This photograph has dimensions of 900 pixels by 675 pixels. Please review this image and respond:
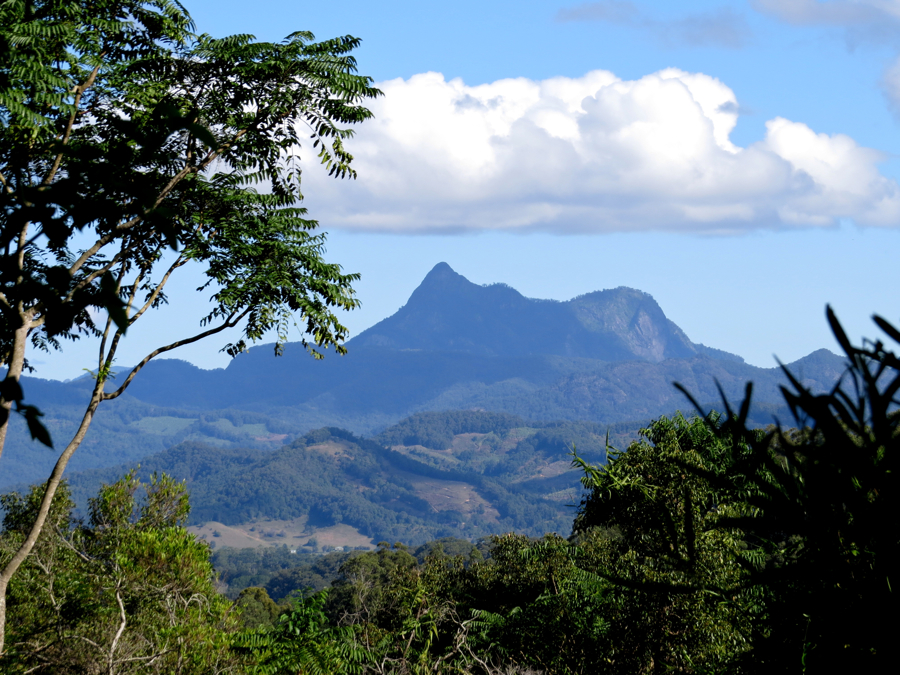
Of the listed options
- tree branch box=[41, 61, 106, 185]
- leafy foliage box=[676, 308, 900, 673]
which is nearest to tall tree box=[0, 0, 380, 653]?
tree branch box=[41, 61, 106, 185]

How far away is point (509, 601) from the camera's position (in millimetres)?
22672

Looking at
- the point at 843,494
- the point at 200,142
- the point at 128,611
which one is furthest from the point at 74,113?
the point at 843,494

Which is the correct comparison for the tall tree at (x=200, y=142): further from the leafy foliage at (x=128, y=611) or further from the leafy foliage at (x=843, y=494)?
the leafy foliage at (x=843, y=494)

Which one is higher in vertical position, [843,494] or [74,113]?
[74,113]

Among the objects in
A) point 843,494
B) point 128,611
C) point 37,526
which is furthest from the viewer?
point 128,611

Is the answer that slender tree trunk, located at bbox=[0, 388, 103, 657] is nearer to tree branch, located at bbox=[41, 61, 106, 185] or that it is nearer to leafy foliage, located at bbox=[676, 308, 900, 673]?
tree branch, located at bbox=[41, 61, 106, 185]

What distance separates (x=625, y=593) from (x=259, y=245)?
8.60 metres

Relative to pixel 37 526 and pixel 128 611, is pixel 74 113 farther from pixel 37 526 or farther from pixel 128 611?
pixel 128 611

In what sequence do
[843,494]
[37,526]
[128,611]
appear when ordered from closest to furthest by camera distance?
[843,494], [37,526], [128,611]

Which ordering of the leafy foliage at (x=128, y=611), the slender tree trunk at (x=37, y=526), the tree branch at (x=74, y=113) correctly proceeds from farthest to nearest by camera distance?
1. the tree branch at (x=74, y=113)
2. the slender tree trunk at (x=37, y=526)
3. the leafy foliage at (x=128, y=611)

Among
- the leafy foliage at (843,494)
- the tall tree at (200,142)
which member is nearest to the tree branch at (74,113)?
the tall tree at (200,142)

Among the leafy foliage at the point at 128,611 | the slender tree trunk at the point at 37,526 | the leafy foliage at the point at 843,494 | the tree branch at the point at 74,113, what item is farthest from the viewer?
the tree branch at the point at 74,113

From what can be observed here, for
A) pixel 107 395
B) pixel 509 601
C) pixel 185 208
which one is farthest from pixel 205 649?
pixel 509 601

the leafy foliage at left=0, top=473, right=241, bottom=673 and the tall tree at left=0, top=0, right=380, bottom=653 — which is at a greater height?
the tall tree at left=0, top=0, right=380, bottom=653
